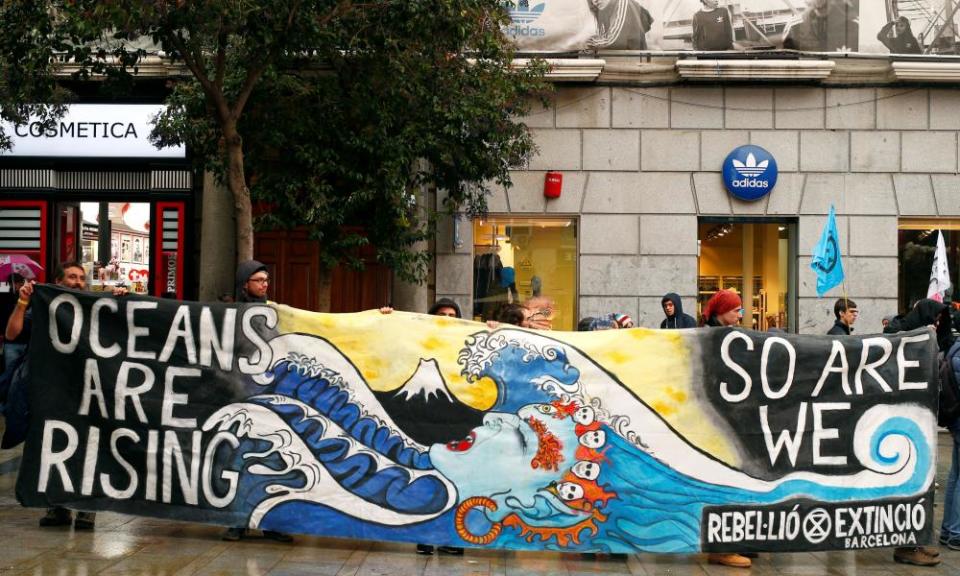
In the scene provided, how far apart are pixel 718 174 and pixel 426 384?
412 inches

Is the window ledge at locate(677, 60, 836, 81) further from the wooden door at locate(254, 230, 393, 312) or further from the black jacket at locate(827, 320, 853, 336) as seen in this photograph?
the black jacket at locate(827, 320, 853, 336)

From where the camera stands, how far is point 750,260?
16547 millimetres

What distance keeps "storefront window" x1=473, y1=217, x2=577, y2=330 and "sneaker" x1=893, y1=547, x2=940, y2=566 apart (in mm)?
9641

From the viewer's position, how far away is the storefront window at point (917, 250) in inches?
642

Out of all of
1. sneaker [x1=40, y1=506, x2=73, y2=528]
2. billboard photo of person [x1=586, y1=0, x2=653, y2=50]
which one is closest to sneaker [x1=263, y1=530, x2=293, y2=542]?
sneaker [x1=40, y1=506, x2=73, y2=528]

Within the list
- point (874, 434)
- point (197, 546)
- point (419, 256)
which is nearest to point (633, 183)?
point (419, 256)

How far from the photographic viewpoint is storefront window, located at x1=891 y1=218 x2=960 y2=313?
16297mm

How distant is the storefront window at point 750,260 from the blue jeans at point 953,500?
8815mm

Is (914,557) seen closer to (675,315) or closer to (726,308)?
(726,308)

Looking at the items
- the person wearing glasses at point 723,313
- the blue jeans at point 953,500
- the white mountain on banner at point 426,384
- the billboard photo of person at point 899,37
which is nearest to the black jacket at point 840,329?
the blue jeans at point 953,500

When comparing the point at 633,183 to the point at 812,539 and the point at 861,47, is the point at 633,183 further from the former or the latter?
the point at 812,539

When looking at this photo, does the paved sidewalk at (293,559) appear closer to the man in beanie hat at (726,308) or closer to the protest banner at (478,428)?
the protest banner at (478,428)

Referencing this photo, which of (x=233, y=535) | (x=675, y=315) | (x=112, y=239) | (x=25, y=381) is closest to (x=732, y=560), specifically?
(x=233, y=535)

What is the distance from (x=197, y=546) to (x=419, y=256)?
25.1ft
